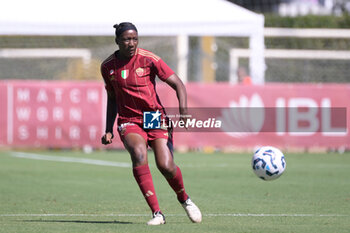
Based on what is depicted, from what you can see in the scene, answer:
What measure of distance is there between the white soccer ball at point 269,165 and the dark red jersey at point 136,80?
2174 mm

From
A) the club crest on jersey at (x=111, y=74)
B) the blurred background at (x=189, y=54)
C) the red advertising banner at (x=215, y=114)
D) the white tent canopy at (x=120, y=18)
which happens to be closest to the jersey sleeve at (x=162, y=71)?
the club crest on jersey at (x=111, y=74)

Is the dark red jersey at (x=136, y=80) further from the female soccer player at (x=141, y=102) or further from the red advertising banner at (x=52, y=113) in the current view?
the red advertising banner at (x=52, y=113)

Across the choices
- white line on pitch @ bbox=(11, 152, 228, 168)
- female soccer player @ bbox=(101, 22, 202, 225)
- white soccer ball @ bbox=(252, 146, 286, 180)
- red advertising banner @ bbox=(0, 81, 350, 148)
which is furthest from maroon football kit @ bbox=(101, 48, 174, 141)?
red advertising banner @ bbox=(0, 81, 350, 148)

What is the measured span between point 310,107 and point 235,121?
2022 millimetres

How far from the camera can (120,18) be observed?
2145 centimetres

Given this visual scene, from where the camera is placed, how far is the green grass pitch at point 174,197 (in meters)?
8.49

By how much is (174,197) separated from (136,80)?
11.4 feet

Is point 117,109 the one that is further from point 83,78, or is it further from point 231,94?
point 83,78

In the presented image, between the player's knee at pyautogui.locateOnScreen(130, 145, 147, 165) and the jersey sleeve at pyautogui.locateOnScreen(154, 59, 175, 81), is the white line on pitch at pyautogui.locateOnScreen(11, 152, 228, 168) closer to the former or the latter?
the jersey sleeve at pyautogui.locateOnScreen(154, 59, 175, 81)

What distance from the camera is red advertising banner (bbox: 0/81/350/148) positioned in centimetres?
2114

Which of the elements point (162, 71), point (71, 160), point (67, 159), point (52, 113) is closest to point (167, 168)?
point (162, 71)

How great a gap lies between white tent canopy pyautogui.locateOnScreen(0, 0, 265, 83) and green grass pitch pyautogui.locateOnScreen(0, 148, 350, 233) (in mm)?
3900

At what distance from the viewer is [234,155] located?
20969 mm

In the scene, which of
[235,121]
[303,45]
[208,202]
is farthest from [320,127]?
[208,202]
